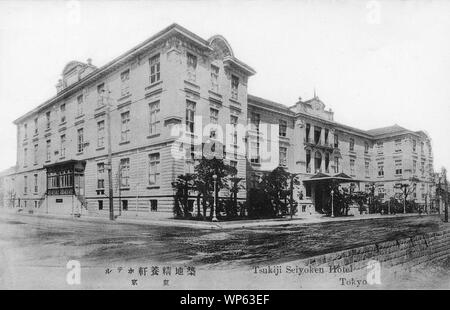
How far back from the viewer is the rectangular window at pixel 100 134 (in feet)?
67.3

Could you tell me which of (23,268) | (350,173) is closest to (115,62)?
(23,268)

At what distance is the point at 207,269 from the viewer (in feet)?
23.2

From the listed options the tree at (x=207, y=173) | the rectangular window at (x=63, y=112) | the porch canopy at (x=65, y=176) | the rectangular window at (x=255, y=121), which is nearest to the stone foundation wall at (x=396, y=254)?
the tree at (x=207, y=173)

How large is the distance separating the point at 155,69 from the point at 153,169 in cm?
533

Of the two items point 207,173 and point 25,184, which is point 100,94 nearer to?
point 207,173

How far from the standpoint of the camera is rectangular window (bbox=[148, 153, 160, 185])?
18.3 metres

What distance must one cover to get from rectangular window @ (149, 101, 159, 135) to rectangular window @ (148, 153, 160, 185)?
1.33 meters

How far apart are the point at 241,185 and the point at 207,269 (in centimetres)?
1251

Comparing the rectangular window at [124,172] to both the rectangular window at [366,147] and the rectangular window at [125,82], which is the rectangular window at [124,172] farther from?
the rectangular window at [366,147]

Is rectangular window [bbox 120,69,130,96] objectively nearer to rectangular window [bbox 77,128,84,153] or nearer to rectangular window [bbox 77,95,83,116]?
rectangular window [bbox 77,95,83,116]

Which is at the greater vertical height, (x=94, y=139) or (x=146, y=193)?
(x=94, y=139)

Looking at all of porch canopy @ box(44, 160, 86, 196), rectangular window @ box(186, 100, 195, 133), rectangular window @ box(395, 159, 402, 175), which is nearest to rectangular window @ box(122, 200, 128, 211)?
porch canopy @ box(44, 160, 86, 196)
